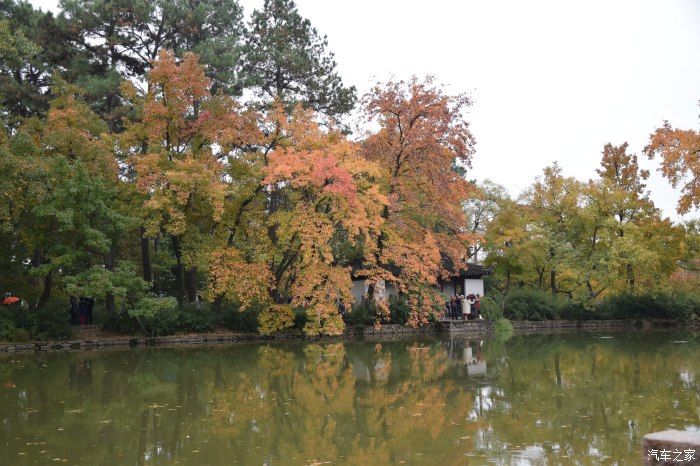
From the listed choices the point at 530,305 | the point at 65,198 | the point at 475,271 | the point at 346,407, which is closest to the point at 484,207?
the point at 475,271

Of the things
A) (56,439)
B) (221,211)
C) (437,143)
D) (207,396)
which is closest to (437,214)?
(437,143)

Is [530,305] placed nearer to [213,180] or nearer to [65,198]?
[213,180]

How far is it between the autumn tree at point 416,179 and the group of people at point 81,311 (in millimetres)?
10709

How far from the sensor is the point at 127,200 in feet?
84.4

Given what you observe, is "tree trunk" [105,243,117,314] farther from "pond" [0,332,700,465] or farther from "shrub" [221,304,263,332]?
"pond" [0,332,700,465]

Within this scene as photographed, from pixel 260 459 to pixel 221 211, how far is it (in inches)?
666

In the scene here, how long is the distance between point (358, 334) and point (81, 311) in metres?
11.3

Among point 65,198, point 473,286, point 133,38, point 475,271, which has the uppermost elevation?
point 133,38

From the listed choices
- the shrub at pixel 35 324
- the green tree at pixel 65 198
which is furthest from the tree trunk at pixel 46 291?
the shrub at pixel 35 324

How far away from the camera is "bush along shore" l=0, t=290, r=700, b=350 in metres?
23.4

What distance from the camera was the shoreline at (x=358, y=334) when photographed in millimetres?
23538

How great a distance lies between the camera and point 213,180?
79.8 feet

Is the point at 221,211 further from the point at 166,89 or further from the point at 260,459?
the point at 260,459

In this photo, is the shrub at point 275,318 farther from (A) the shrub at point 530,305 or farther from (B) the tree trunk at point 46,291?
(A) the shrub at point 530,305
